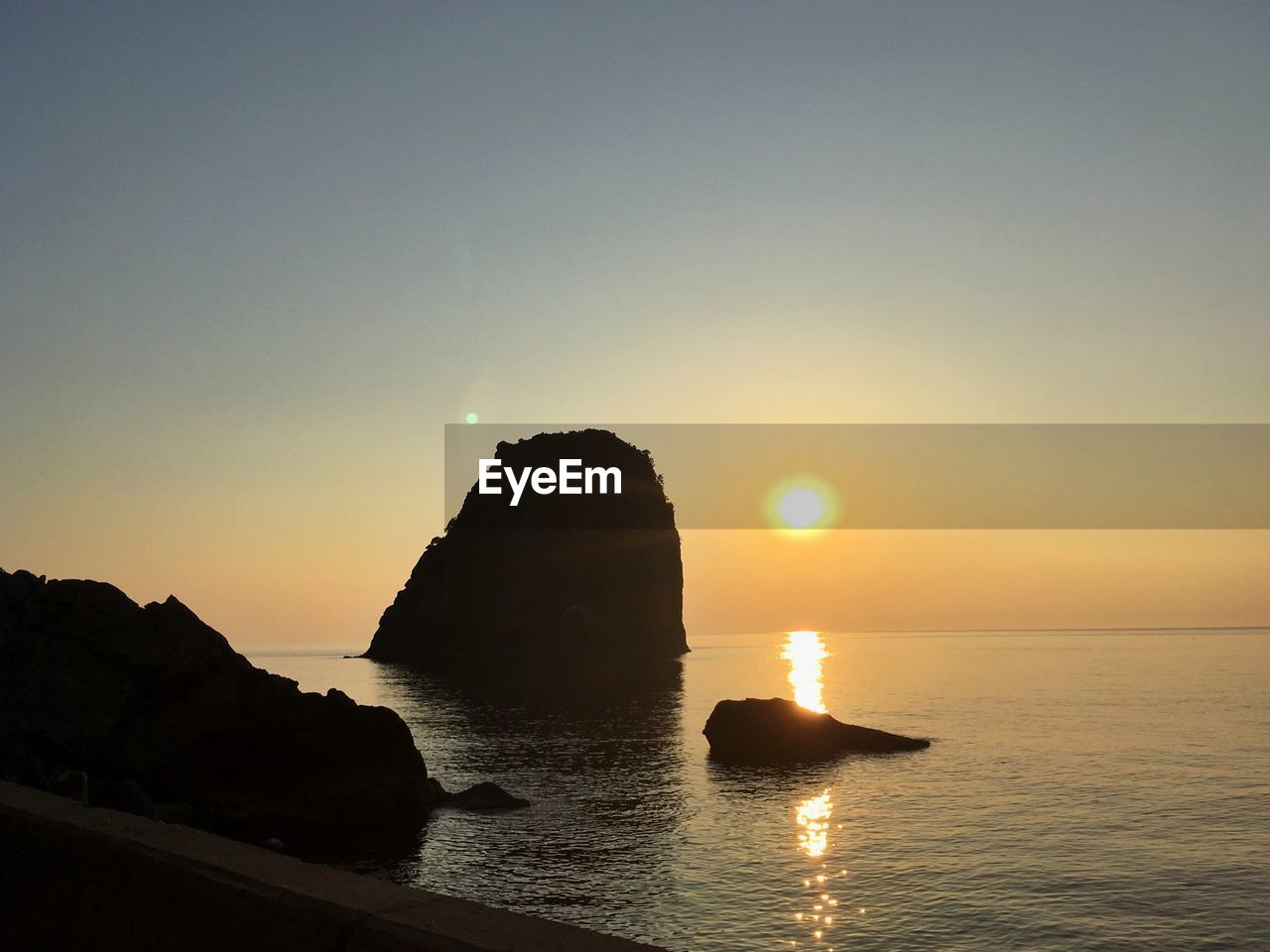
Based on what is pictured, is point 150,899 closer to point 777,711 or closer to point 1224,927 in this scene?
point 1224,927

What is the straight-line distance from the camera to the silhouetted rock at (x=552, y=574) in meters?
162

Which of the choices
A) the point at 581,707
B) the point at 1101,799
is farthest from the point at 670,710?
the point at 1101,799

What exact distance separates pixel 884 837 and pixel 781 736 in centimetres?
2055

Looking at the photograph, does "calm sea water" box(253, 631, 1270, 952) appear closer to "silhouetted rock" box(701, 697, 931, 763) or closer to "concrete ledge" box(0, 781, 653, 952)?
"silhouetted rock" box(701, 697, 931, 763)

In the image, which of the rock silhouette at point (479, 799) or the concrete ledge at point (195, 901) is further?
the rock silhouette at point (479, 799)

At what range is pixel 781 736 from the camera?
1987 inches

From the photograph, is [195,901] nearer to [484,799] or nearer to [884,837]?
[884,837]

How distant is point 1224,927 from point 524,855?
57.0 ft

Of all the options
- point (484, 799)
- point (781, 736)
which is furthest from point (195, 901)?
point (781, 736)

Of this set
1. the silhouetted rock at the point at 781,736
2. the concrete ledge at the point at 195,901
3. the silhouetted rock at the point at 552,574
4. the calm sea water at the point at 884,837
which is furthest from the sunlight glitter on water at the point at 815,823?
the silhouetted rock at the point at 552,574

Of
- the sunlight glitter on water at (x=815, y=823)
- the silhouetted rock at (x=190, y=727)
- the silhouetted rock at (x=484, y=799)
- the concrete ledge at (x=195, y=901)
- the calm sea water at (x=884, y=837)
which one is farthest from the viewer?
the silhouetted rock at (x=484, y=799)
